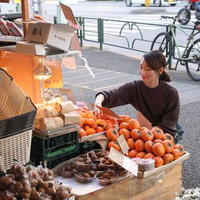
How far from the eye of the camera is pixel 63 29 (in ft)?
9.72

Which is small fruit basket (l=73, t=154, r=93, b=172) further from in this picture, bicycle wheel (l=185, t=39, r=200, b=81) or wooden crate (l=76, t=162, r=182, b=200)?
bicycle wheel (l=185, t=39, r=200, b=81)

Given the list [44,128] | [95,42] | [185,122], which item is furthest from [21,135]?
[95,42]

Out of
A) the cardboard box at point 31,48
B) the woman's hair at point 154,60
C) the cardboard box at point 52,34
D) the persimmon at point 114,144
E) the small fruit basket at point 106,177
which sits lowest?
the small fruit basket at point 106,177

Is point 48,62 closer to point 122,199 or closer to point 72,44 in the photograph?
point 72,44

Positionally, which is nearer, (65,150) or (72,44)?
(65,150)

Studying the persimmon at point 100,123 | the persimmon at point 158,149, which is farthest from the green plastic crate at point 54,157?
the persimmon at point 158,149

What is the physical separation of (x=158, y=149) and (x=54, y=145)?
2.88 feet

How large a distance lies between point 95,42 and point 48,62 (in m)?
8.90

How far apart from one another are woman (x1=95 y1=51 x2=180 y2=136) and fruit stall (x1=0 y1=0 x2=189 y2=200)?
0.84ft

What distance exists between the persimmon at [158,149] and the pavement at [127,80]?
39.3 inches

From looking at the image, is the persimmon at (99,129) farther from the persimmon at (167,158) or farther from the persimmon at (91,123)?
the persimmon at (167,158)

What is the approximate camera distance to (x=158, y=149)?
127 inches

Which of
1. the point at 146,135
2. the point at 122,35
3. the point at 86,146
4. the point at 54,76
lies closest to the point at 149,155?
the point at 146,135

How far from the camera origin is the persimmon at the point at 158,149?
3.22 meters
